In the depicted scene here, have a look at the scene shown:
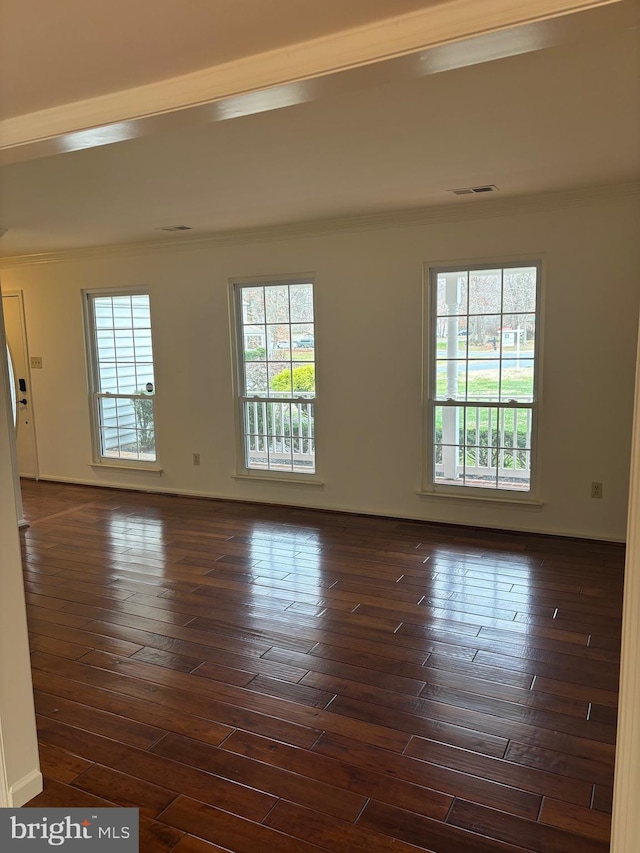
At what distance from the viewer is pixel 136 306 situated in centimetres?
641

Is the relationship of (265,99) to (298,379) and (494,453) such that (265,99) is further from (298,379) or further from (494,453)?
(298,379)

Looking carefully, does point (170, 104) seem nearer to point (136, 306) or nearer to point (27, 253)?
point (136, 306)

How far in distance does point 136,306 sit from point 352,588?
155 inches

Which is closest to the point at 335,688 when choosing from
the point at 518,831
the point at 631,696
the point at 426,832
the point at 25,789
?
the point at 426,832

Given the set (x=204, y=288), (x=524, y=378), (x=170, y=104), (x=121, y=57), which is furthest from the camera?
(x=204, y=288)

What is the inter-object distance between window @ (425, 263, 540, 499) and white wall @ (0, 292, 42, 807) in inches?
141

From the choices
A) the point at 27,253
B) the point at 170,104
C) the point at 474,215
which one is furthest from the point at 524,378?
the point at 27,253

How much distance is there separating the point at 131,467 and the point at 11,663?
183 inches

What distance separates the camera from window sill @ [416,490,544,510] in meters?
4.81

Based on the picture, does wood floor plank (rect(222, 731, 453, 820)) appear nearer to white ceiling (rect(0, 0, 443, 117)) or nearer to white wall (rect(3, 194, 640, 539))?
white ceiling (rect(0, 0, 443, 117))

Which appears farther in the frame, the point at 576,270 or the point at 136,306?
the point at 136,306

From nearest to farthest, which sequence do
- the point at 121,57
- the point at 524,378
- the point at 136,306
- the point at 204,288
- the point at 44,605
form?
1. the point at 121,57
2. the point at 44,605
3. the point at 524,378
4. the point at 204,288
5. the point at 136,306

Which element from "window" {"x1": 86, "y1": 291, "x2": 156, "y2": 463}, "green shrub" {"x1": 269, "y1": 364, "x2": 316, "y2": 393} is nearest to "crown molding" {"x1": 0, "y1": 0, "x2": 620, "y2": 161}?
"green shrub" {"x1": 269, "y1": 364, "x2": 316, "y2": 393}

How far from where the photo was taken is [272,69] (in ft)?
6.03
